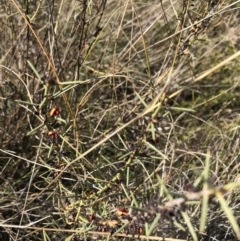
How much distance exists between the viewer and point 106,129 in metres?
1.35

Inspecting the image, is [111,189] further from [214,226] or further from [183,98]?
[183,98]

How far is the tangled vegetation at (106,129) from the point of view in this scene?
3.11ft

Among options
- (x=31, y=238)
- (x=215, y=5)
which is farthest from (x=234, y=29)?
(x=31, y=238)

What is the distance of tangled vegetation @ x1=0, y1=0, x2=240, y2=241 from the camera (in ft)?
3.11

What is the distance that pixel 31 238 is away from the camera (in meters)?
1.32

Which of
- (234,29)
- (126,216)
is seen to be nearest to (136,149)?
(126,216)

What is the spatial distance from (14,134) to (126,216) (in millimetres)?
610

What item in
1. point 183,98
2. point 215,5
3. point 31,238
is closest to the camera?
point 215,5

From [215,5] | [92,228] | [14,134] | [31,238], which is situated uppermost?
[215,5]

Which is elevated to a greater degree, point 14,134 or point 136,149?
point 136,149

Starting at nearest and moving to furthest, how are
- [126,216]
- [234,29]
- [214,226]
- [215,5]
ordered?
[126,216] → [215,5] → [214,226] → [234,29]

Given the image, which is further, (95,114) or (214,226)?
(95,114)

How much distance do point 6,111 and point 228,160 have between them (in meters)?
0.61

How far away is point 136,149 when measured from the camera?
3.14 ft
